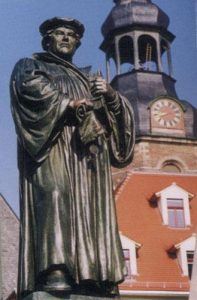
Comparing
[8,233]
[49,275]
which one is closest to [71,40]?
[49,275]

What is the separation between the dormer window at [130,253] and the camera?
2250 cm

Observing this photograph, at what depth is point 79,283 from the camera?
3805 millimetres

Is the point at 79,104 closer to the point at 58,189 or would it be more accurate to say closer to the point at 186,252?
the point at 58,189

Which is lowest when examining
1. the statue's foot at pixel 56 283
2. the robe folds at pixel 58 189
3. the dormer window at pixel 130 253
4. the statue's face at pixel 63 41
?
the statue's foot at pixel 56 283

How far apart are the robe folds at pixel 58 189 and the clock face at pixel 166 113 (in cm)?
3402

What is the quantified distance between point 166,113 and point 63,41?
34285 mm

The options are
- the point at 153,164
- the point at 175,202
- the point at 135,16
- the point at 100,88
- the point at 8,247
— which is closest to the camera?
the point at 100,88

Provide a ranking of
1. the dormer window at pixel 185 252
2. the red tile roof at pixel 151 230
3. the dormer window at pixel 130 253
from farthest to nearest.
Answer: the dormer window at pixel 185 252, the dormer window at pixel 130 253, the red tile roof at pixel 151 230

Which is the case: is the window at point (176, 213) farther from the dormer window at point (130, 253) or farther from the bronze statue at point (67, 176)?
the bronze statue at point (67, 176)

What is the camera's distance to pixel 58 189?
3906 millimetres

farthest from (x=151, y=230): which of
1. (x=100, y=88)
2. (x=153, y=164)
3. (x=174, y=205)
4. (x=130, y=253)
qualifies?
(x=100, y=88)

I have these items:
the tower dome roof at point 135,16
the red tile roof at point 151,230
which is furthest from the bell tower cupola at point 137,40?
the red tile roof at point 151,230

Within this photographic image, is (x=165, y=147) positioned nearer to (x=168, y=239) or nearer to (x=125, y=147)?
(x=168, y=239)

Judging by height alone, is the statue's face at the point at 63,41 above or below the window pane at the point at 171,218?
below
